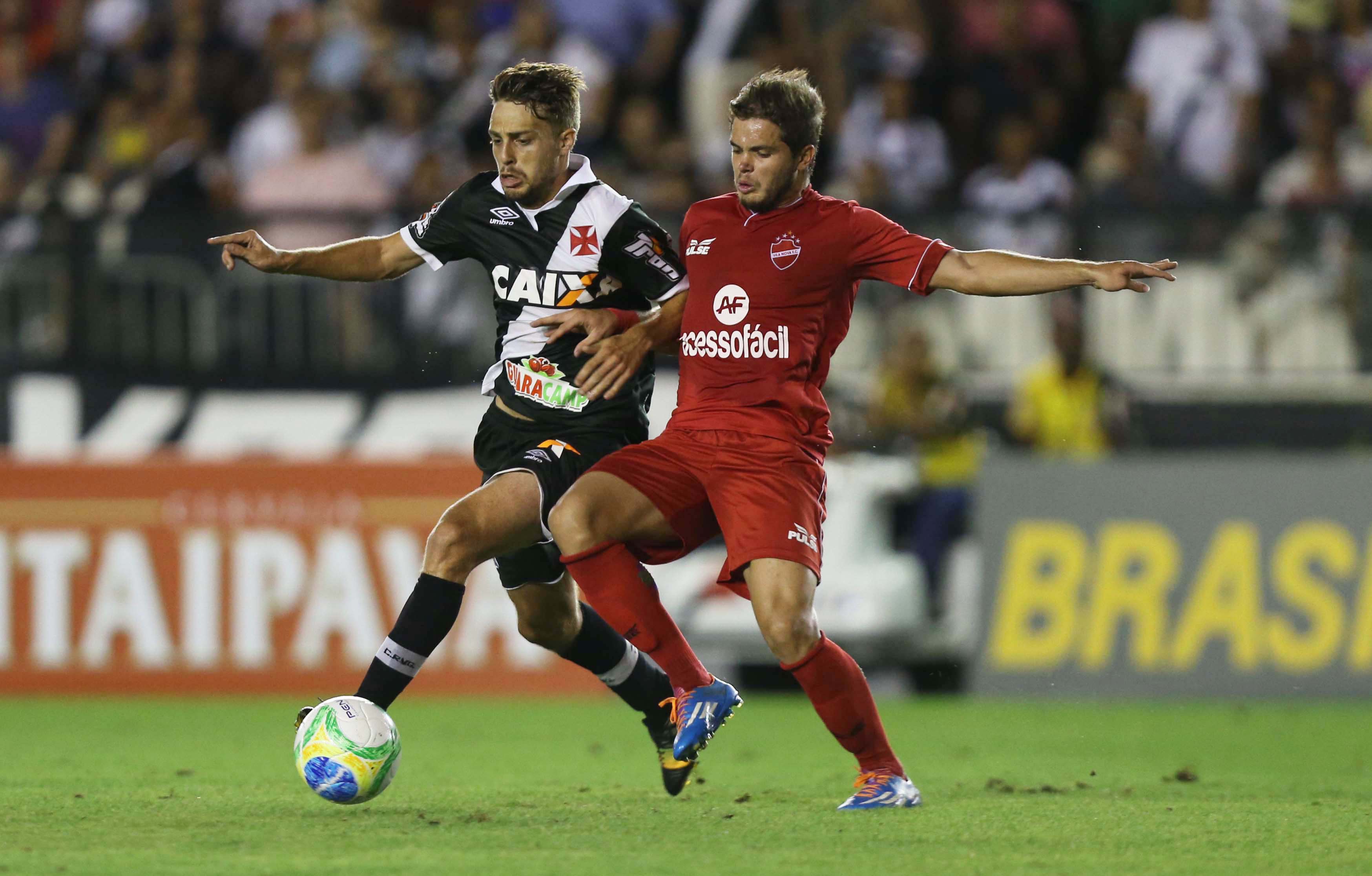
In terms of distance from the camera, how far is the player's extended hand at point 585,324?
5926 mm

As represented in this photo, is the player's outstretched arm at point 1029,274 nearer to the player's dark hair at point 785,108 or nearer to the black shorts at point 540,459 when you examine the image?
the player's dark hair at point 785,108

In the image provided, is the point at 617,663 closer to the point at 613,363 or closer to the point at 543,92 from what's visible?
the point at 613,363

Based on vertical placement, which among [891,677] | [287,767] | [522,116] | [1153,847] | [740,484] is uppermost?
[522,116]

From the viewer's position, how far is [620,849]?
4.94m

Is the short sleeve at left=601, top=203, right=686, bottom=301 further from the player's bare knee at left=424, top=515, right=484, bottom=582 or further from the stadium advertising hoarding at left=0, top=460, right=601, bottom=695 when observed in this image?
the stadium advertising hoarding at left=0, top=460, right=601, bottom=695

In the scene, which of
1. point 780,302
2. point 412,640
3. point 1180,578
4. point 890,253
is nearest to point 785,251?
point 780,302

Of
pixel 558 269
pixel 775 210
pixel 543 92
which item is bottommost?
pixel 558 269

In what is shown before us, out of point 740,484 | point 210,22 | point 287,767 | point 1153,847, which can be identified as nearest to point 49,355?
point 210,22

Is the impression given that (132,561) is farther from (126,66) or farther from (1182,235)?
(1182,235)

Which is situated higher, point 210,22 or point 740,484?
point 210,22

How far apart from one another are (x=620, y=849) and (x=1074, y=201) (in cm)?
736

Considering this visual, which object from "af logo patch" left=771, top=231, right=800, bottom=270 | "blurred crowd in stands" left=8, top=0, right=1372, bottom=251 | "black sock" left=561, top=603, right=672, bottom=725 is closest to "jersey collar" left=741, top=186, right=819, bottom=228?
"af logo patch" left=771, top=231, right=800, bottom=270

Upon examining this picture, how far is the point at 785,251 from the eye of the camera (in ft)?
19.3

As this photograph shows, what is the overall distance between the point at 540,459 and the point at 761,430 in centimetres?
71
